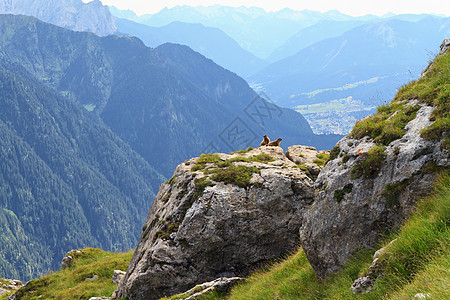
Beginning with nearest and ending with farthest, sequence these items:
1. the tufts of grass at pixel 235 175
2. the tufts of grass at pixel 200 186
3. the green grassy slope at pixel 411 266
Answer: the green grassy slope at pixel 411 266
the tufts of grass at pixel 200 186
the tufts of grass at pixel 235 175

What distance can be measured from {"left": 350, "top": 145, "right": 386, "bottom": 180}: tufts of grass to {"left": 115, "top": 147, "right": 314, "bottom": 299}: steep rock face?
23.2ft

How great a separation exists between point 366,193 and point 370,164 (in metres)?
0.94

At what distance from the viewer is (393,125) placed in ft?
41.6

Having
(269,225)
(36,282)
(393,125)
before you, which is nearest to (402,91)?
(393,125)

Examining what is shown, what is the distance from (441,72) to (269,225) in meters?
10.0

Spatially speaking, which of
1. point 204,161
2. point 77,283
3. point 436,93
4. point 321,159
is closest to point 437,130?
point 436,93

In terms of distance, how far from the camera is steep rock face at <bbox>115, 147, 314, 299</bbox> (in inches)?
709

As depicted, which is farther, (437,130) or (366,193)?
(366,193)

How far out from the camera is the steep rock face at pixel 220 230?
18000 millimetres

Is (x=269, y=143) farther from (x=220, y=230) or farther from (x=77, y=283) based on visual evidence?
(x=77, y=283)

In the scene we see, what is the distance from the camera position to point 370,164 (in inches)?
468

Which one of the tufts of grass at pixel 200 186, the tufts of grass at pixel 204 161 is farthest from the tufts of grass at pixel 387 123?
the tufts of grass at pixel 204 161

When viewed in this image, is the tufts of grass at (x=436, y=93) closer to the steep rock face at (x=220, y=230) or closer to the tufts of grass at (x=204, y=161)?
the steep rock face at (x=220, y=230)

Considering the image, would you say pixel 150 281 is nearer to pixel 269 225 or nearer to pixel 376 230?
pixel 269 225
